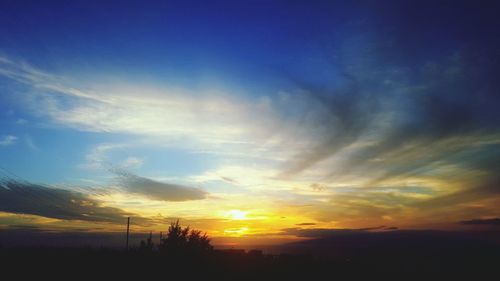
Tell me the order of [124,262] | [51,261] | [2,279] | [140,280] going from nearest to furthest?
[2,279] < [140,280] < [124,262] < [51,261]

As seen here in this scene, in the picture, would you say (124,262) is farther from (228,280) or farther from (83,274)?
(228,280)

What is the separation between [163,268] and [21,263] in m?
15.4

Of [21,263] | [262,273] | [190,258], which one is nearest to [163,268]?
[190,258]

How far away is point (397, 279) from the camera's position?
38250mm

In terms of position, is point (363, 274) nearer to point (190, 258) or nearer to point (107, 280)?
point (190, 258)

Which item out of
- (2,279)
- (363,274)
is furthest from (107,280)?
(363,274)

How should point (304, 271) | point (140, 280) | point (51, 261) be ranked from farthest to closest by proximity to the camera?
point (304, 271) < point (51, 261) < point (140, 280)

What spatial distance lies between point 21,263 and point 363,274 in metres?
36.0

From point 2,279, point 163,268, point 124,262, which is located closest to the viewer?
point 2,279

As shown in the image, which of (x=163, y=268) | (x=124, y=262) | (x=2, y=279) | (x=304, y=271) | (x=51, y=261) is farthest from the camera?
(x=304, y=271)

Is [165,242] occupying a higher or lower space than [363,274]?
higher

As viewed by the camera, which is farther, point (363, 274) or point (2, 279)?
point (363, 274)

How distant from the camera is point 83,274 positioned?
31.6 meters

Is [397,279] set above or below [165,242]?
below
